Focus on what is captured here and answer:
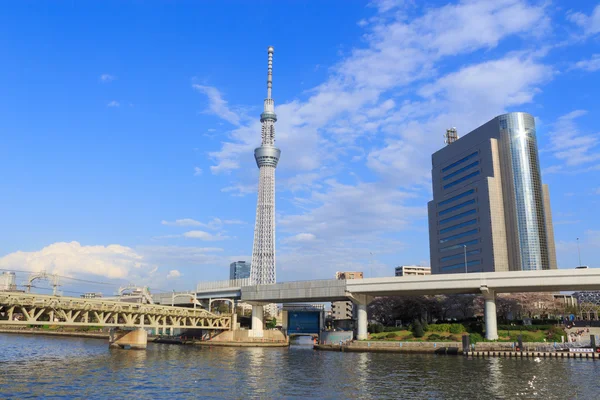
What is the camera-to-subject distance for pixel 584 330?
8488 cm

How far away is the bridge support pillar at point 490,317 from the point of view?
81.8m

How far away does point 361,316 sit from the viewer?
9300 centimetres

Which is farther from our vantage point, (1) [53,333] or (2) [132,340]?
(1) [53,333]

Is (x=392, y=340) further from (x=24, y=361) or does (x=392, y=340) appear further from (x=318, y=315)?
(x=318, y=315)

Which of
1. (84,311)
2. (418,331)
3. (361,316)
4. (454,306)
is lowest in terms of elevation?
(418,331)

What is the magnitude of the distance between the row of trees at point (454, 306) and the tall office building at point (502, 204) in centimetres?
3826

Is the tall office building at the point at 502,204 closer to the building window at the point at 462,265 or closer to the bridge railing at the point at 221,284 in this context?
the building window at the point at 462,265

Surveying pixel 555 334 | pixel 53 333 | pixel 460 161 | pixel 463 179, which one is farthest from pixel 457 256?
pixel 53 333

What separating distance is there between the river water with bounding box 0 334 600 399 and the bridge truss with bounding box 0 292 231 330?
6.42 meters

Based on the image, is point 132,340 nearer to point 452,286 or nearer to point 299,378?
point 299,378

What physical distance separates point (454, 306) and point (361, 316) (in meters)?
27.3

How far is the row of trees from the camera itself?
104000 mm

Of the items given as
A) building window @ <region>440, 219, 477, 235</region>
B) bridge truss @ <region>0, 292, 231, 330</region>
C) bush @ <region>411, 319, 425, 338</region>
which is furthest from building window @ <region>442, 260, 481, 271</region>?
bridge truss @ <region>0, 292, 231, 330</region>

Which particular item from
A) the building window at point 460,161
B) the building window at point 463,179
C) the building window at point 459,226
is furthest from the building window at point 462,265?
the building window at point 460,161
